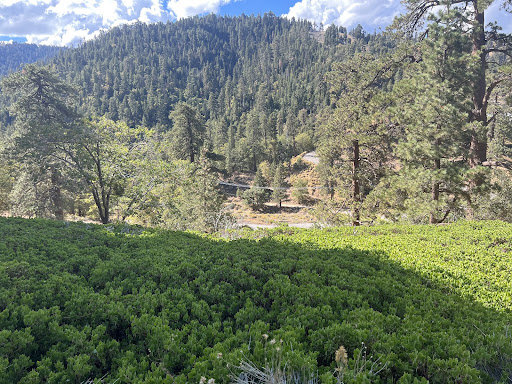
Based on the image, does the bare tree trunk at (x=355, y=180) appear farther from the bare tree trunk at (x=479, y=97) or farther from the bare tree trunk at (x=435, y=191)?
the bare tree trunk at (x=479, y=97)

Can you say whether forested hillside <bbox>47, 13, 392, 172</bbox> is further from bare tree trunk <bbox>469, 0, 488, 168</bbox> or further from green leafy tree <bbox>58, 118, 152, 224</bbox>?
bare tree trunk <bbox>469, 0, 488, 168</bbox>

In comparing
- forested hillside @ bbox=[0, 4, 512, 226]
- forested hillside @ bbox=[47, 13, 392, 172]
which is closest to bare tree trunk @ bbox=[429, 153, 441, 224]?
forested hillside @ bbox=[0, 4, 512, 226]

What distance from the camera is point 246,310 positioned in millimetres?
3559

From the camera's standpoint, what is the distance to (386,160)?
15.1 meters

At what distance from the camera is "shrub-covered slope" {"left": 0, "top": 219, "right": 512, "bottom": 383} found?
2.57m

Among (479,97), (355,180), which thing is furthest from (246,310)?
(479,97)

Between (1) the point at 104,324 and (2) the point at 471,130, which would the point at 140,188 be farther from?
(2) the point at 471,130

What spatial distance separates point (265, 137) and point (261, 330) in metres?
72.7

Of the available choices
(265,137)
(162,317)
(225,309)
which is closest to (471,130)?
(225,309)

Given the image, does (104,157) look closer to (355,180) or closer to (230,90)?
(355,180)

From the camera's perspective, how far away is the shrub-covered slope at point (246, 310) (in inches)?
101

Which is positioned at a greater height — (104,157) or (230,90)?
(230,90)

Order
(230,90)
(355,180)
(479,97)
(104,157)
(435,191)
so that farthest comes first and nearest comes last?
(230,90), (355,180), (104,157), (479,97), (435,191)

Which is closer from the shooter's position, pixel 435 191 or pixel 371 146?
pixel 435 191
